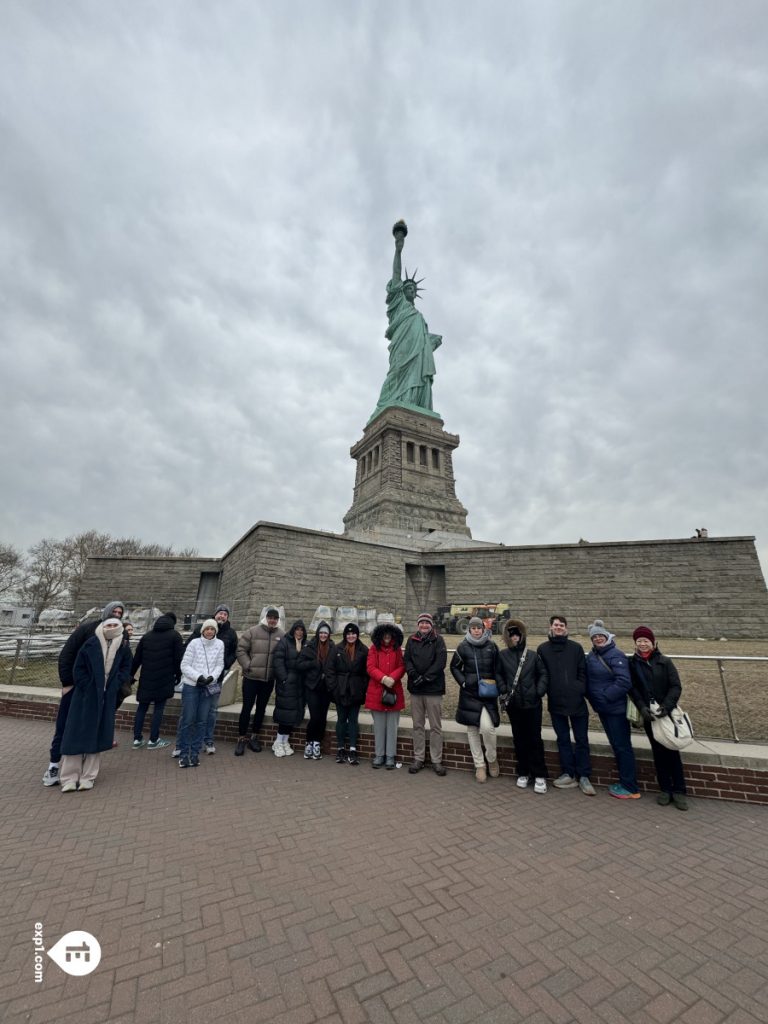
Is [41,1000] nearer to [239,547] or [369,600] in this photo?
[369,600]

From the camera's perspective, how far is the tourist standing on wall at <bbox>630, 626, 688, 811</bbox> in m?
4.75

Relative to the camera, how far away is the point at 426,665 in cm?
575

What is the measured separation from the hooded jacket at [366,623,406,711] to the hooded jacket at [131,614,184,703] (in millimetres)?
3139

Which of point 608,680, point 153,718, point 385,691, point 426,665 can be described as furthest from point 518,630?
point 153,718

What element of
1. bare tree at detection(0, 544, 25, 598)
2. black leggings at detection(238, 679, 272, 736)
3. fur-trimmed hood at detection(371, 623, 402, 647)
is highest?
bare tree at detection(0, 544, 25, 598)

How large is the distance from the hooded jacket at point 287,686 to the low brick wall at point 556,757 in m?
0.54

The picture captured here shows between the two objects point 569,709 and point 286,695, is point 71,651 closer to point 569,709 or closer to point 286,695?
point 286,695

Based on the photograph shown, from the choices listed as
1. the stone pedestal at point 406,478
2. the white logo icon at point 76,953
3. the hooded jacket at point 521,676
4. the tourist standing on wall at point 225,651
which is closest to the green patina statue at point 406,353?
the stone pedestal at point 406,478

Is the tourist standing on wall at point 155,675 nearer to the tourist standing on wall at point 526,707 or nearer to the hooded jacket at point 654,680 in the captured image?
the tourist standing on wall at point 526,707

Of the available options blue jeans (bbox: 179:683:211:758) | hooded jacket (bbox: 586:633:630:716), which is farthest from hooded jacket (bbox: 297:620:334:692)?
hooded jacket (bbox: 586:633:630:716)

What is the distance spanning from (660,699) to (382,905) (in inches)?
147

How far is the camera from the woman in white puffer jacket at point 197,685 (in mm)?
5848

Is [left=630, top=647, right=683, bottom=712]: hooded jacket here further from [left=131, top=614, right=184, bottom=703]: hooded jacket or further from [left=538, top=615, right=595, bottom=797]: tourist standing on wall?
[left=131, top=614, right=184, bottom=703]: hooded jacket

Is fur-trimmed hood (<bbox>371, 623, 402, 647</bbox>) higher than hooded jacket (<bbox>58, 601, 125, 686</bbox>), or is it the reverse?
fur-trimmed hood (<bbox>371, 623, 402, 647</bbox>)
